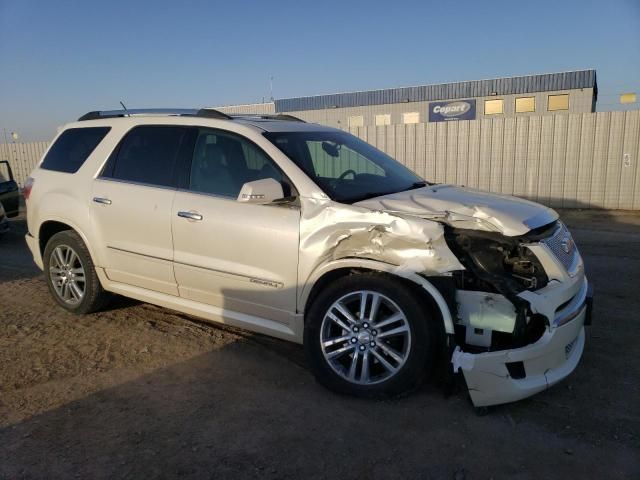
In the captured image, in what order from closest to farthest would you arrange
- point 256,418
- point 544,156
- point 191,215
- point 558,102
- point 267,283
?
point 256,418, point 267,283, point 191,215, point 544,156, point 558,102

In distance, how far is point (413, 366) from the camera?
337 centimetres

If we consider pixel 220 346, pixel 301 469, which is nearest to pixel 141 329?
pixel 220 346

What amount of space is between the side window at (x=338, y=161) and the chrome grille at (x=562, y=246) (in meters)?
1.53

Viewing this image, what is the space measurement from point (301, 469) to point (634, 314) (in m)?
3.83

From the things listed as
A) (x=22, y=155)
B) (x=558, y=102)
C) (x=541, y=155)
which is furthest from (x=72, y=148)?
(x=558, y=102)

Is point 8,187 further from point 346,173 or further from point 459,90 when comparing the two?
point 459,90

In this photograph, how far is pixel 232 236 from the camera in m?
3.98

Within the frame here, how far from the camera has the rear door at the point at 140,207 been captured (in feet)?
14.5

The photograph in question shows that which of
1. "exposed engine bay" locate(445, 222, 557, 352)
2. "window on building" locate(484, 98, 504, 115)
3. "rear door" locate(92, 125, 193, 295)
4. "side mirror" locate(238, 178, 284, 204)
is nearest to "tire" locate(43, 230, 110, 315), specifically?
"rear door" locate(92, 125, 193, 295)

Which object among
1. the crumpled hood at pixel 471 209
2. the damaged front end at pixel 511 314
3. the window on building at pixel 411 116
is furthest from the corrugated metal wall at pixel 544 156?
the window on building at pixel 411 116

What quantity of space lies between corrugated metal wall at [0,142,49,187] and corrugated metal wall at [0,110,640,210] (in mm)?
14623

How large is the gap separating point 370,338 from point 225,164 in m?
1.84

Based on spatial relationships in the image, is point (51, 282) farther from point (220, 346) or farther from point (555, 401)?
point (555, 401)

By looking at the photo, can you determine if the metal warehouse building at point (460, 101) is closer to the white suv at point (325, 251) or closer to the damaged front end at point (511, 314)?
the white suv at point (325, 251)
